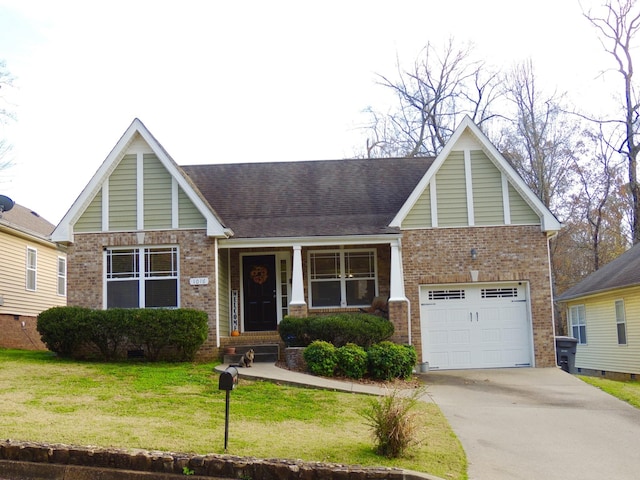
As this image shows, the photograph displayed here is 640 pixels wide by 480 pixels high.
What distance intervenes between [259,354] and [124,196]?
5188 millimetres

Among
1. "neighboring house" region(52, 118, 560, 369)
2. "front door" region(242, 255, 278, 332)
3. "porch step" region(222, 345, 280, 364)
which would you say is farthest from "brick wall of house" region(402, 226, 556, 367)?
"front door" region(242, 255, 278, 332)

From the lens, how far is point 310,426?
9.83 metres

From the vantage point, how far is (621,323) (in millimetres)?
23484

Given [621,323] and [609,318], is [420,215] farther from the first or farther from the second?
[609,318]

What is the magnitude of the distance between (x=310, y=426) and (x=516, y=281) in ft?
30.8

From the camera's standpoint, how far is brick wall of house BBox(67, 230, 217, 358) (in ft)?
55.4

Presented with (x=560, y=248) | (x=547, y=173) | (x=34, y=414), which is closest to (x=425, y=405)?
(x=34, y=414)

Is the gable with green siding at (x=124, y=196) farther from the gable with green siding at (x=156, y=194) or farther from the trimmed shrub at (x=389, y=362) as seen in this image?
the trimmed shrub at (x=389, y=362)

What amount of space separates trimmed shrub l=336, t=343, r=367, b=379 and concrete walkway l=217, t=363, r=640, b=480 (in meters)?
0.73

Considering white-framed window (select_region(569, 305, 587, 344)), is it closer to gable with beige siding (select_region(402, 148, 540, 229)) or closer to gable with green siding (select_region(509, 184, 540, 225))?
gable with green siding (select_region(509, 184, 540, 225))

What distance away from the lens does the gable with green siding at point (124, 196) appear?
1723 centimetres

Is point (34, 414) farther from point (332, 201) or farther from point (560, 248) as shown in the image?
point (560, 248)

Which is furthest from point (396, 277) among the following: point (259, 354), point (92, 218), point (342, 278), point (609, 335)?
point (609, 335)

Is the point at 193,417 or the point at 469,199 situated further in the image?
the point at 469,199
